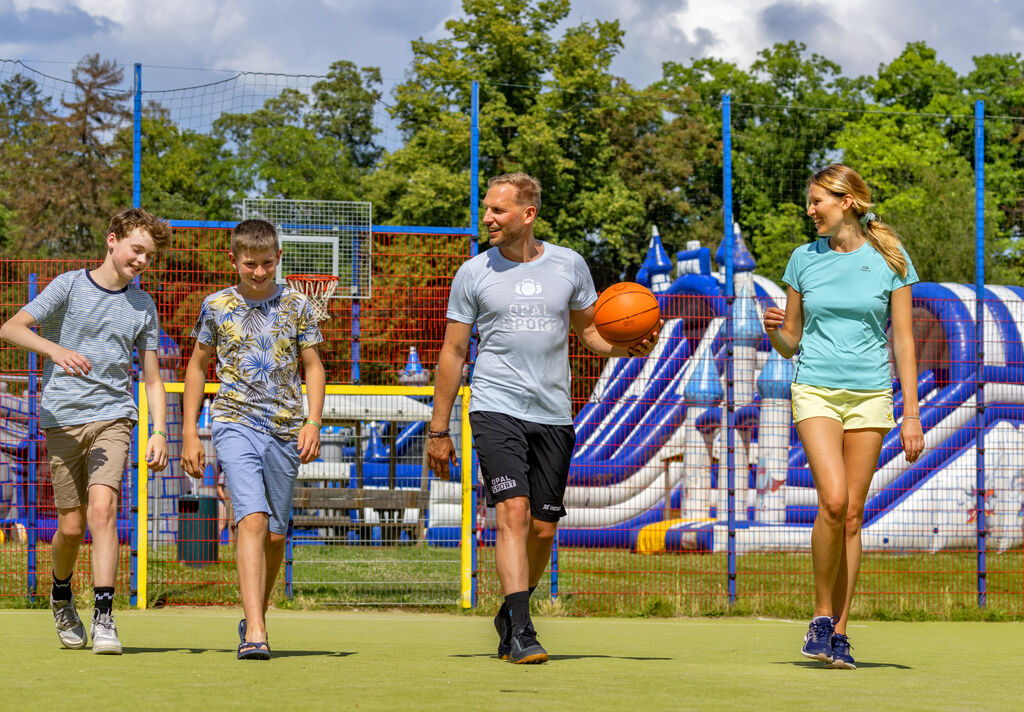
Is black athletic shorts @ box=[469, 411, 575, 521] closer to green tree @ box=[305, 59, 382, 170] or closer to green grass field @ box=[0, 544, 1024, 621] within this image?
green grass field @ box=[0, 544, 1024, 621]

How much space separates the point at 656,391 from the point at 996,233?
875 inches

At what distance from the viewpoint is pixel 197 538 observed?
11188mm

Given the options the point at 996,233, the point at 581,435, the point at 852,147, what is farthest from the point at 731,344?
the point at 852,147

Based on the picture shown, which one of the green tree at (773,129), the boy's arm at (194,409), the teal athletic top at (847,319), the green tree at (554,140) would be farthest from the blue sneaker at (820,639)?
the green tree at (554,140)

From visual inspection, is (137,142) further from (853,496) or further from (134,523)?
(853,496)

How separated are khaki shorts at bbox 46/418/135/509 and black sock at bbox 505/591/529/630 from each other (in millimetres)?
1868

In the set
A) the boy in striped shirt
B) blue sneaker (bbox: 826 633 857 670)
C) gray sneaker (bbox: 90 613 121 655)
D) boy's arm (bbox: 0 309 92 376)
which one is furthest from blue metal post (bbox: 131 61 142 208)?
blue sneaker (bbox: 826 633 857 670)

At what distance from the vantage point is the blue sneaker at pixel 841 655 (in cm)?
535

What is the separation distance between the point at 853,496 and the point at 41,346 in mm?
3518

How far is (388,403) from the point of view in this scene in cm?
1104

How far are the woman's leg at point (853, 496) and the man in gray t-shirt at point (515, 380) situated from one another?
1205mm

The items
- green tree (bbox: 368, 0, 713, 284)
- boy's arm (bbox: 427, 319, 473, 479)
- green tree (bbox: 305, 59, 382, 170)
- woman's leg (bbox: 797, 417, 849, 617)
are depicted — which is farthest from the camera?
Answer: green tree (bbox: 305, 59, 382, 170)

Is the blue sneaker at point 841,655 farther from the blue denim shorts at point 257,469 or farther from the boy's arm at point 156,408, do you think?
the boy's arm at point 156,408

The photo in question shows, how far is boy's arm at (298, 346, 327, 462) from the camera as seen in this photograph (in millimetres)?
5648
